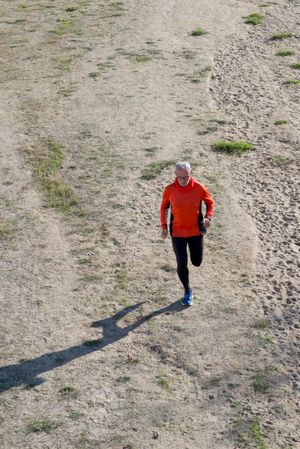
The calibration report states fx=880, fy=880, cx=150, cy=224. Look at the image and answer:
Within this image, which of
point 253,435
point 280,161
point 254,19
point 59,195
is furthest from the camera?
point 254,19

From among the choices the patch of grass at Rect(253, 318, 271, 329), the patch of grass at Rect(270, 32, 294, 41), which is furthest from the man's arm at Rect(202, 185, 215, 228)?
the patch of grass at Rect(270, 32, 294, 41)

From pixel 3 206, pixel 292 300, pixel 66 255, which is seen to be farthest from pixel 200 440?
pixel 3 206

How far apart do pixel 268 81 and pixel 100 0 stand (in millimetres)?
7939

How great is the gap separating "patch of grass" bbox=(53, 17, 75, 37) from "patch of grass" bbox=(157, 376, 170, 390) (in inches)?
554

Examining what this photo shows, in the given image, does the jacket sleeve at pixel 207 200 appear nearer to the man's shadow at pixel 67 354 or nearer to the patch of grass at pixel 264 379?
the man's shadow at pixel 67 354

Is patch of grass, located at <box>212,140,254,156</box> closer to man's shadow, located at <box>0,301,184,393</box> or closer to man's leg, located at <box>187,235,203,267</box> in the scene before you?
man's leg, located at <box>187,235,203,267</box>

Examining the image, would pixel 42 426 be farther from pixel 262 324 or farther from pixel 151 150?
pixel 151 150

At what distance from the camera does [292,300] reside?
36.4 ft

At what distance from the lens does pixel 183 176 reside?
34.2 ft

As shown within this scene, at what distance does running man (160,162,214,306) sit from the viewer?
1061 centimetres

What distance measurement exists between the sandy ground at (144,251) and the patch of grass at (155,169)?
0.08 metres

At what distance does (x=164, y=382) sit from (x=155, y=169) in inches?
225

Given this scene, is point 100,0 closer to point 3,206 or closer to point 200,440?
point 3,206

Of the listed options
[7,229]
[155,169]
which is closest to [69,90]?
[155,169]
